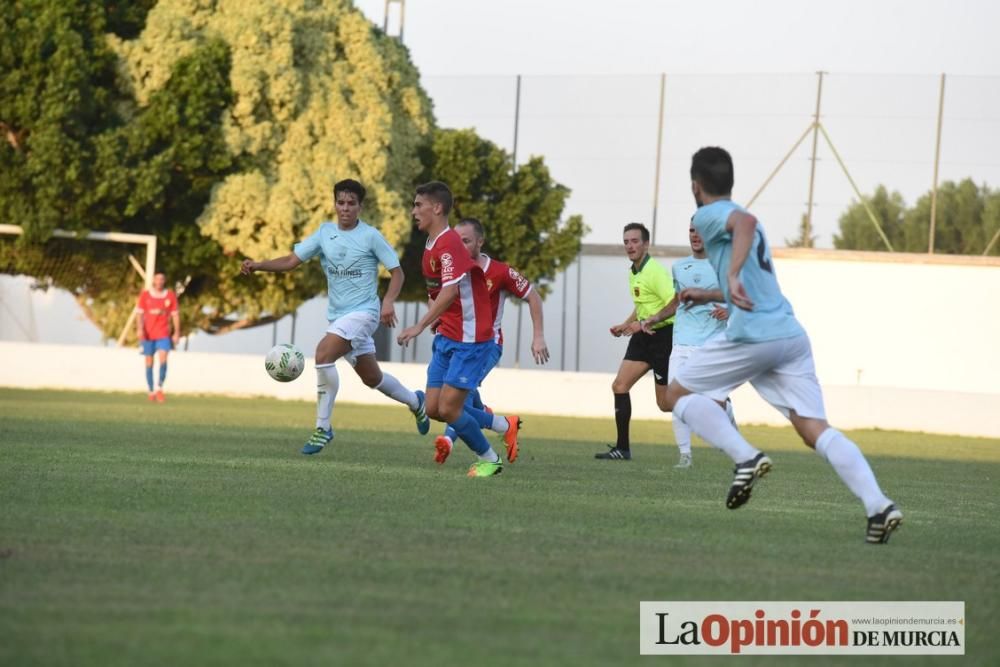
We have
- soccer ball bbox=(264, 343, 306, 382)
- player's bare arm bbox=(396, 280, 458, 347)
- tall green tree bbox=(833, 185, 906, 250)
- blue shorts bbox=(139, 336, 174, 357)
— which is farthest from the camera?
tall green tree bbox=(833, 185, 906, 250)

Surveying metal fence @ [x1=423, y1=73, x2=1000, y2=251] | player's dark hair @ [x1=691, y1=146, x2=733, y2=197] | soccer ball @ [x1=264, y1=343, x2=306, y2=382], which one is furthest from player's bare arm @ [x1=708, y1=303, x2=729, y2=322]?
metal fence @ [x1=423, y1=73, x2=1000, y2=251]

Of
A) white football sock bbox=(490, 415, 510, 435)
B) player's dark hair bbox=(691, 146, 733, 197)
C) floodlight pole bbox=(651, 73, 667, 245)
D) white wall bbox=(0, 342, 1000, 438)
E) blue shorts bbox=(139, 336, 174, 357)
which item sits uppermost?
floodlight pole bbox=(651, 73, 667, 245)

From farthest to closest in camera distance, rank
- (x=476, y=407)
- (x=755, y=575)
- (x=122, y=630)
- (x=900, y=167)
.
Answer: (x=900, y=167)
(x=476, y=407)
(x=755, y=575)
(x=122, y=630)

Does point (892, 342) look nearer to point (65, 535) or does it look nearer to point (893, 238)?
point (893, 238)

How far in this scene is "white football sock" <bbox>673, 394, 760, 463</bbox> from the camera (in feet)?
25.3

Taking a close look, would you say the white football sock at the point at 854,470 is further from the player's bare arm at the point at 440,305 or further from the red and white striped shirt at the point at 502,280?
the red and white striped shirt at the point at 502,280

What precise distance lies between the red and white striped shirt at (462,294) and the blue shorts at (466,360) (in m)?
0.05

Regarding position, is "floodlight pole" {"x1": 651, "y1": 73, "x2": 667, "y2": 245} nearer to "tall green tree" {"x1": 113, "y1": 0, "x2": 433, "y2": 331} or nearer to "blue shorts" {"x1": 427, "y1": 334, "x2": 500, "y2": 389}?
"tall green tree" {"x1": 113, "y1": 0, "x2": 433, "y2": 331}

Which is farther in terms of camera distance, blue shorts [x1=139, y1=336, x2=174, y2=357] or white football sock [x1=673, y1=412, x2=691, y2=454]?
blue shorts [x1=139, y1=336, x2=174, y2=357]

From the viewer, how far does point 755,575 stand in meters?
6.18

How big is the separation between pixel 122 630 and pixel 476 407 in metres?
8.22

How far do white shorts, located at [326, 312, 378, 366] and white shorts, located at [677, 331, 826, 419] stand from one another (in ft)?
17.1

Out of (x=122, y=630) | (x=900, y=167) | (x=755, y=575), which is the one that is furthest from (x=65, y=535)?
(x=900, y=167)

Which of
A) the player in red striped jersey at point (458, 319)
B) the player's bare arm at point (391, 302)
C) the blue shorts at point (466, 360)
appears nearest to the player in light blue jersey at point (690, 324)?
the player's bare arm at point (391, 302)
